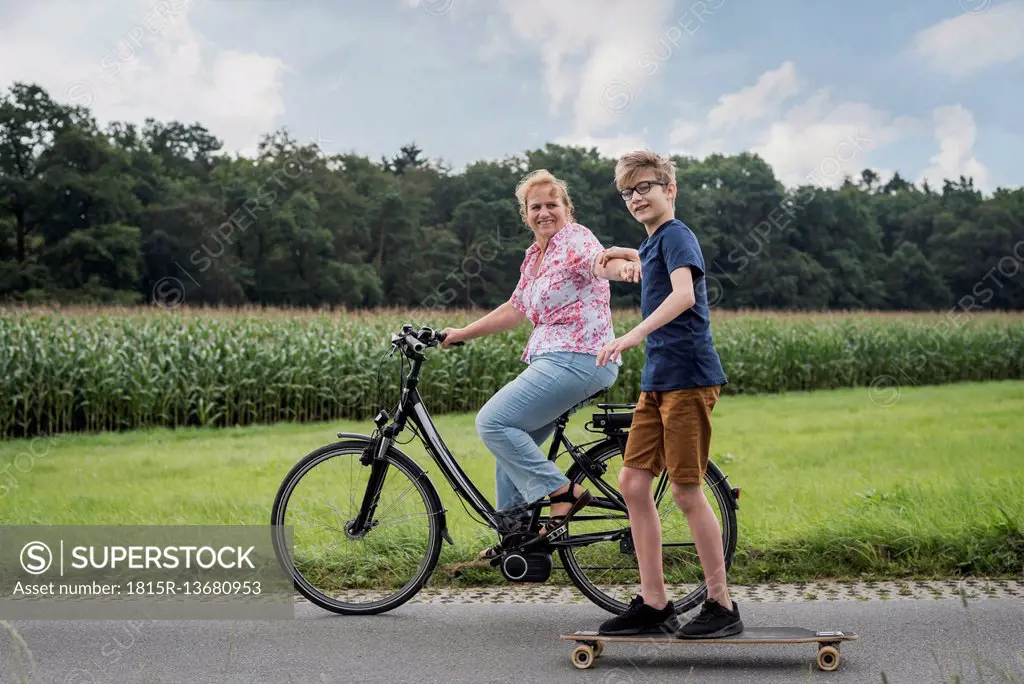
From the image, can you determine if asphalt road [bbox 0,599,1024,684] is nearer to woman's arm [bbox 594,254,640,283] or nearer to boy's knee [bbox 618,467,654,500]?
boy's knee [bbox 618,467,654,500]

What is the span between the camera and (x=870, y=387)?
74.3ft

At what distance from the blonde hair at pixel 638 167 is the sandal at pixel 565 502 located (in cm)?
147

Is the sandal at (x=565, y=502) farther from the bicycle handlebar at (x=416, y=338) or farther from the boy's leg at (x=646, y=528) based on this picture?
the bicycle handlebar at (x=416, y=338)

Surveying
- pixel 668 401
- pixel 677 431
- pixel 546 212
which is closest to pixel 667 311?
pixel 668 401

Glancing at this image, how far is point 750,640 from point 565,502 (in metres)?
1.10

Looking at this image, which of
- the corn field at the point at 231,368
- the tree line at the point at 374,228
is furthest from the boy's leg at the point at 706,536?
the tree line at the point at 374,228

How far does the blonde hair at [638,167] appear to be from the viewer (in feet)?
13.5

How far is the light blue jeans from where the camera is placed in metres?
4.58

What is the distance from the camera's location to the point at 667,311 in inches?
153

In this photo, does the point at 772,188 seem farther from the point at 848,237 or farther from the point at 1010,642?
the point at 1010,642

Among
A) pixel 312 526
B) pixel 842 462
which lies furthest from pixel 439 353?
pixel 312 526

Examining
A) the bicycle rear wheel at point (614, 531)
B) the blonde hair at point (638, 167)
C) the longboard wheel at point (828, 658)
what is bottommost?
the longboard wheel at point (828, 658)

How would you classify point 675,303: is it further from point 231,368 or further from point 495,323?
point 231,368

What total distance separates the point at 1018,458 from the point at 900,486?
9.17 feet
